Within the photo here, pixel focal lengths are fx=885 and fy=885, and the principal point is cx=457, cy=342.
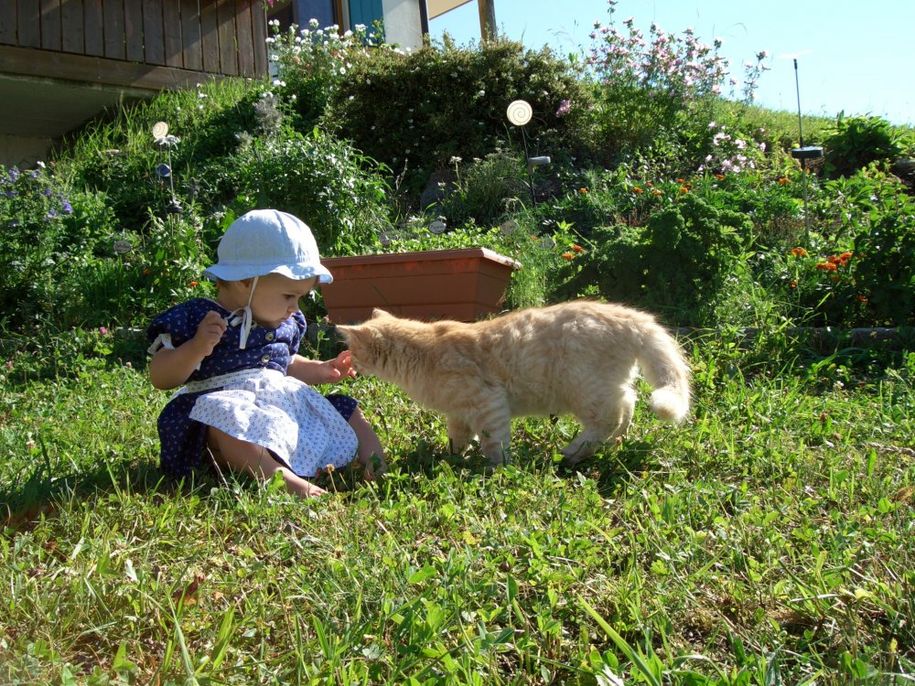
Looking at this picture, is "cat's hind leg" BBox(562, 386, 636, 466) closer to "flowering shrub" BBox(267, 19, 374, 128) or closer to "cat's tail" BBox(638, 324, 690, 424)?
"cat's tail" BBox(638, 324, 690, 424)

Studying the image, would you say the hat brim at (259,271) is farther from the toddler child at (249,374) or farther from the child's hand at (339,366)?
the child's hand at (339,366)

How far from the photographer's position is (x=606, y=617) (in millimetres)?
2229

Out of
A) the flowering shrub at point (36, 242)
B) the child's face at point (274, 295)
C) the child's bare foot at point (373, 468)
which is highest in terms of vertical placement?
the flowering shrub at point (36, 242)

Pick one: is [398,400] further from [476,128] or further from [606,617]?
[476,128]

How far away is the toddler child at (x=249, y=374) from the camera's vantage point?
10.8ft

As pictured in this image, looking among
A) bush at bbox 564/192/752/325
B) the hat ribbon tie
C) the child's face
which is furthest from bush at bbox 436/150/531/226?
the hat ribbon tie

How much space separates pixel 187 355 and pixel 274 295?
18.2 inches

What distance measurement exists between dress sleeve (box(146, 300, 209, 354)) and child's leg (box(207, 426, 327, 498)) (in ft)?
1.22

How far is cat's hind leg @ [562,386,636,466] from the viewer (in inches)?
145

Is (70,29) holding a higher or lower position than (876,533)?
higher

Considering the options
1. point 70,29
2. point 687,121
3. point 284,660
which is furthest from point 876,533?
point 70,29

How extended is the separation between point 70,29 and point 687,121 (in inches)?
272

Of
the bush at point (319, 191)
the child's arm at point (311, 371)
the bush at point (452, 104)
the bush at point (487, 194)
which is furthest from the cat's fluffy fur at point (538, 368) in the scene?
the bush at point (452, 104)

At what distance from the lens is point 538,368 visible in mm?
3807
